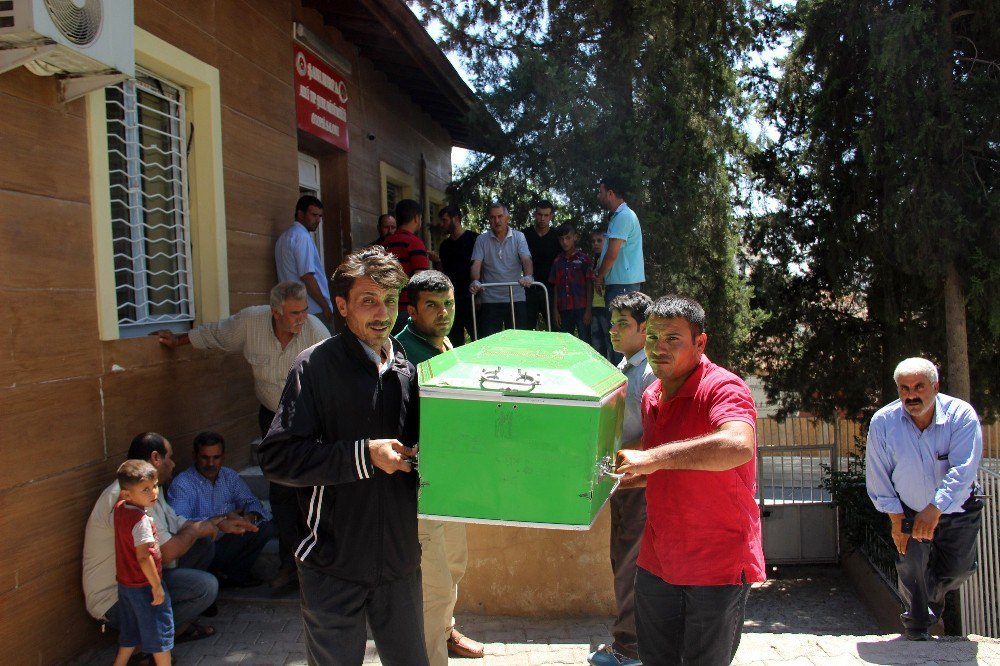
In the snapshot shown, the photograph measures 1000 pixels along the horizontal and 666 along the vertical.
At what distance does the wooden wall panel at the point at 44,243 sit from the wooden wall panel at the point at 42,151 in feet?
0.12

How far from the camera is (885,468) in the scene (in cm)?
507

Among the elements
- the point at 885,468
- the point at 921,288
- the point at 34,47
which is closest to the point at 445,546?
the point at 34,47

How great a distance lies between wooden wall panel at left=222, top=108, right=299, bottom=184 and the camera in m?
5.86

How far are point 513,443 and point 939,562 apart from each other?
3944 mm

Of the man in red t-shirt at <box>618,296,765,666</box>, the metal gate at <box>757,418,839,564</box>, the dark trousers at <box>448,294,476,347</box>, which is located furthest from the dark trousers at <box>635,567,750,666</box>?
the metal gate at <box>757,418,839,564</box>

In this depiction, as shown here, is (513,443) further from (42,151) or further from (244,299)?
(244,299)

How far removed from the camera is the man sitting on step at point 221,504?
178 inches

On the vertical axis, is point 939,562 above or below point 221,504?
below

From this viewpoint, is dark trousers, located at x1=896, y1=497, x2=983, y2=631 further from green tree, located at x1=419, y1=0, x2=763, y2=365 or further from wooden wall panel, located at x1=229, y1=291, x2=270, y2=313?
wooden wall panel, located at x1=229, y1=291, x2=270, y2=313

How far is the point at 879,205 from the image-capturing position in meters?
8.92

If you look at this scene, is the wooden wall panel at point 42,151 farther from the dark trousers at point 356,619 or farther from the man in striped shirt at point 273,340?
the dark trousers at point 356,619

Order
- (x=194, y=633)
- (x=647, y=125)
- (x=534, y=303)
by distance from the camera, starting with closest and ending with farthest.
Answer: (x=194, y=633) < (x=534, y=303) < (x=647, y=125)

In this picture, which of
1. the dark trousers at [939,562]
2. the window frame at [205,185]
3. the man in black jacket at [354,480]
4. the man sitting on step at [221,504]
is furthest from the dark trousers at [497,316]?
the man in black jacket at [354,480]

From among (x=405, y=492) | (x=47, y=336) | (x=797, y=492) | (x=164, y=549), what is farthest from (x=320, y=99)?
(x=797, y=492)
